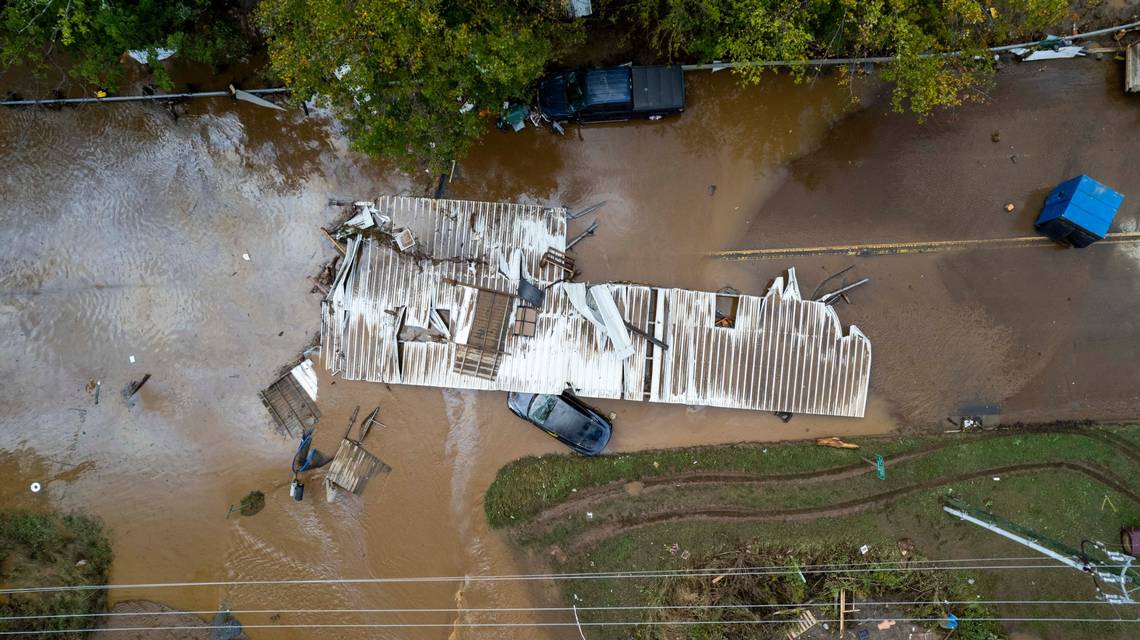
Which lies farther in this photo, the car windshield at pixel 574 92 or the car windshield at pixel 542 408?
the car windshield at pixel 542 408

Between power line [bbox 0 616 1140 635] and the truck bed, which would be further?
power line [bbox 0 616 1140 635]

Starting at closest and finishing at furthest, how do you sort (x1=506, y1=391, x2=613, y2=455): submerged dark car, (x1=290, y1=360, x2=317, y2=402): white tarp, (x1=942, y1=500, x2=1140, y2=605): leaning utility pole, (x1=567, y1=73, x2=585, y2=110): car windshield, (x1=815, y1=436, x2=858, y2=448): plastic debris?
(x1=567, y1=73, x2=585, y2=110): car windshield → (x1=942, y1=500, x2=1140, y2=605): leaning utility pole → (x1=506, y1=391, x2=613, y2=455): submerged dark car → (x1=815, y1=436, x2=858, y2=448): plastic debris → (x1=290, y1=360, x2=317, y2=402): white tarp

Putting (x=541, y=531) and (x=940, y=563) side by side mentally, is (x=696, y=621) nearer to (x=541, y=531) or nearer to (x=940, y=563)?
(x=541, y=531)

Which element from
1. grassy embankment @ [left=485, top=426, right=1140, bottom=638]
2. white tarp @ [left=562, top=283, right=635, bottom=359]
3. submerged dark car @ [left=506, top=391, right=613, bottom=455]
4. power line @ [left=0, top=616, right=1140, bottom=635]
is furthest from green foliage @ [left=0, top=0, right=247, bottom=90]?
power line @ [left=0, top=616, right=1140, bottom=635]

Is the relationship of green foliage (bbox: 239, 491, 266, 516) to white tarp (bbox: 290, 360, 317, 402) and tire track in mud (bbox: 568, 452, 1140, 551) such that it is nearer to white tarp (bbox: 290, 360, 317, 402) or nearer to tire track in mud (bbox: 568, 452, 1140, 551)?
white tarp (bbox: 290, 360, 317, 402)

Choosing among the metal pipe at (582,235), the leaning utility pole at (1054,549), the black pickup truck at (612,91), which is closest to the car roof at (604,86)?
the black pickup truck at (612,91)

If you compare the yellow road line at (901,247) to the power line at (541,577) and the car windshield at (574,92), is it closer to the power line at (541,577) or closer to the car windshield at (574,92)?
the car windshield at (574,92)

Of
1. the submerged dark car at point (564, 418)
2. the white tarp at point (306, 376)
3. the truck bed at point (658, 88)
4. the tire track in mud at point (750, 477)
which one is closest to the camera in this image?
the truck bed at point (658, 88)

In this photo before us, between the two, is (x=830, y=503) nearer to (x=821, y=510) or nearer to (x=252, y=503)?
(x=821, y=510)
